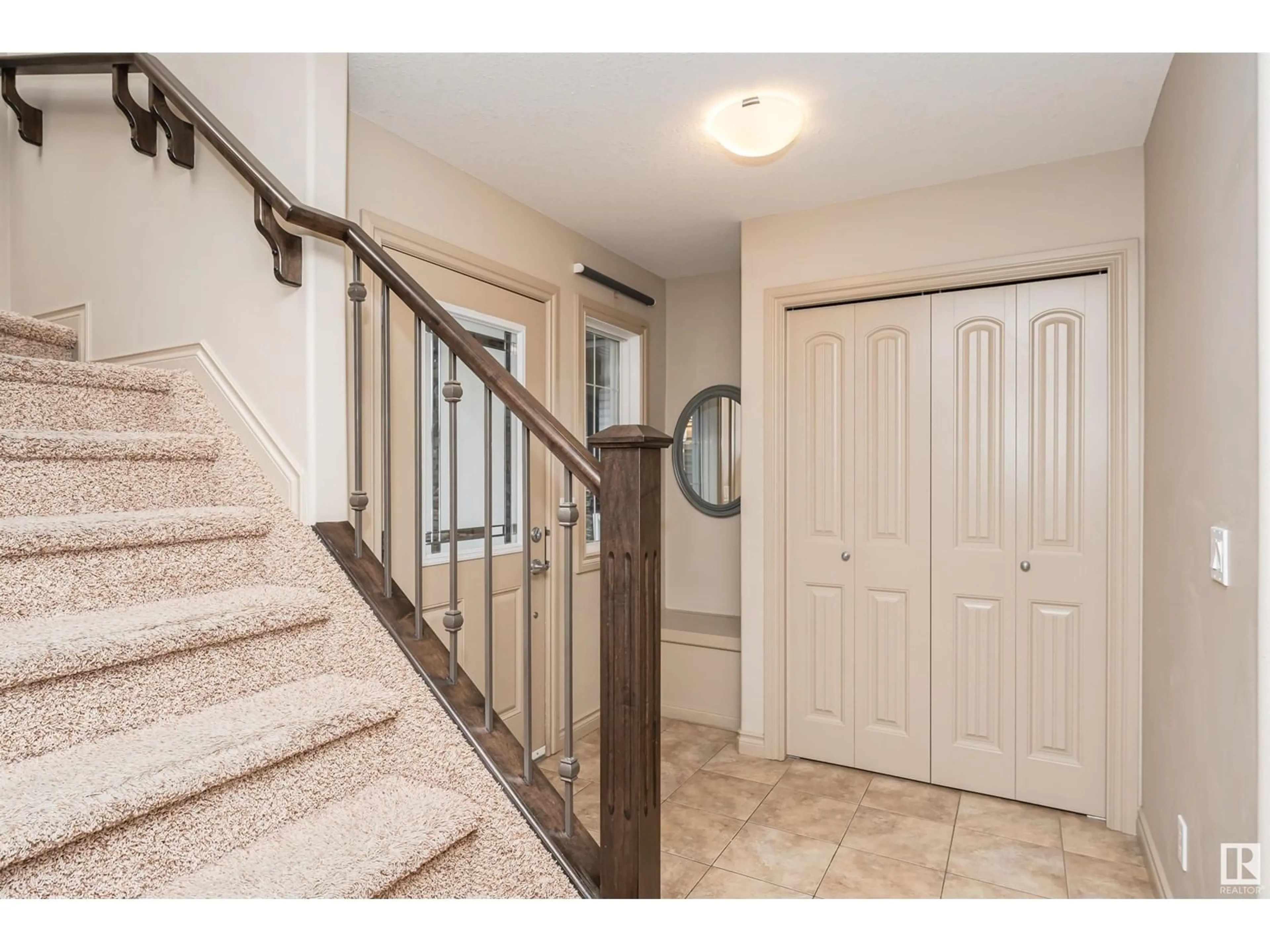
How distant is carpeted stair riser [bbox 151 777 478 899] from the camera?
1.06 metres

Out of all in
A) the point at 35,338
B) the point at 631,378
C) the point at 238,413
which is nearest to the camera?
the point at 238,413

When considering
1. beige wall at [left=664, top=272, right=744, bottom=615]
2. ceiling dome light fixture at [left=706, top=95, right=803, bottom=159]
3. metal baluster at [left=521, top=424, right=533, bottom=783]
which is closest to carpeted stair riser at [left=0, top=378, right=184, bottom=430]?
metal baluster at [left=521, top=424, right=533, bottom=783]

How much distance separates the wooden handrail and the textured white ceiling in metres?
0.48

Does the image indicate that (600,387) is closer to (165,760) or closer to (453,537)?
(453,537)

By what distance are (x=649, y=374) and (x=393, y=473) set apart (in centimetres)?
197

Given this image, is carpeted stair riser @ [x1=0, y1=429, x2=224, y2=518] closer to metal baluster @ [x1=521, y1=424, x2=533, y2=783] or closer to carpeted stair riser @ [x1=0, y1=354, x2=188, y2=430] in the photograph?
carpeted stair riser @ [x1=0, y1=354, x2=188, y2=430]

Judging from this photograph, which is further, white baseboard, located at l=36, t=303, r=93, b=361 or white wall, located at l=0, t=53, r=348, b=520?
white baseboard, located at l=36, t=303, r=93, b=361

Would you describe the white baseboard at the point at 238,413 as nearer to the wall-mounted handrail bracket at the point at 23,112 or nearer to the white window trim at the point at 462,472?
the white window trim at the point at 462,472

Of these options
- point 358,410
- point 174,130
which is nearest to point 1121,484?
point 358,410

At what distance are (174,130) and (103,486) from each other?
101 cm

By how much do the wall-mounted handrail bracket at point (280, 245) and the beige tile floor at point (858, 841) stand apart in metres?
1.93

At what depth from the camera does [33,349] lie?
2.14 m
